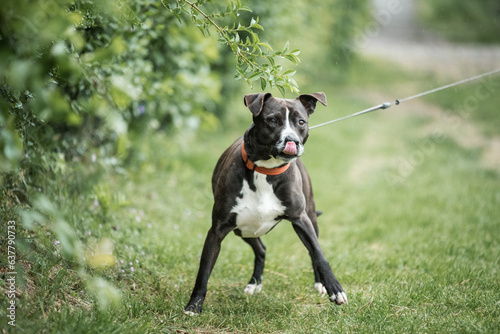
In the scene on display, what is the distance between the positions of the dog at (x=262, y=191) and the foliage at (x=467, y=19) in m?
21.4

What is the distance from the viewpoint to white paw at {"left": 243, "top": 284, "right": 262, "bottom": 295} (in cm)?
394

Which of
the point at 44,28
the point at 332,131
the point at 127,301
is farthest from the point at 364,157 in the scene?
the point at 44,28

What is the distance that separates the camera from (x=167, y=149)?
722 cm

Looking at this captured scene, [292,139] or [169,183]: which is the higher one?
[169,183]

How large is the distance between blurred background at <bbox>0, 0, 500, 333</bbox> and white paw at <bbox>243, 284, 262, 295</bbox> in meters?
0.16

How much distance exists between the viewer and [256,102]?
3.30 m

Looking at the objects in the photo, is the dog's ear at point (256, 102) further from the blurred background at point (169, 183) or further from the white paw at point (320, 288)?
the white paw at point (320, 288)

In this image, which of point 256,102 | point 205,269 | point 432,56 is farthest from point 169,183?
point 432,56

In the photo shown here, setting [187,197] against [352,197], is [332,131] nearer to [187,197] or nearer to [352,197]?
[352,197]

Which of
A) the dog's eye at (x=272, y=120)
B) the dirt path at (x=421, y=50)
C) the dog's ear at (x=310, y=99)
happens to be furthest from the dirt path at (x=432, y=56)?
the dog's eye at (x=272, y=120)

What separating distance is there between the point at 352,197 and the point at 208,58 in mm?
2868

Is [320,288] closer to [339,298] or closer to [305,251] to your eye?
[339,298]

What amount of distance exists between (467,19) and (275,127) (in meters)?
23.0

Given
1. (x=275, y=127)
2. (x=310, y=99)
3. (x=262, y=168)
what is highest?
(x=310, y=99)
